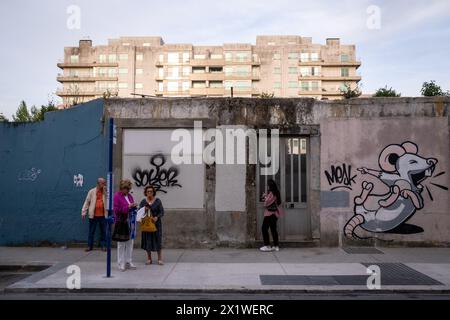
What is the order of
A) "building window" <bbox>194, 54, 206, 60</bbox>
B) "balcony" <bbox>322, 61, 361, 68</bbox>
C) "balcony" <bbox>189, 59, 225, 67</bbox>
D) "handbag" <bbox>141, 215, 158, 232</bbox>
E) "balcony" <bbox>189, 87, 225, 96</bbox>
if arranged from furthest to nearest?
"building window" <bbox>194, 54, 206, 60</bbox> → "balcony" <bbox>189, 59, 225, 67</bbox> → "balcony" <bbox>322, 61, 361, 68</bbox> → "balcony" <bbox>189, 87, 225, 96</bbox> → "handbag" <bbox>141, 215, 158, 232</bbox>

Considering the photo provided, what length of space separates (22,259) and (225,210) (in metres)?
4.93

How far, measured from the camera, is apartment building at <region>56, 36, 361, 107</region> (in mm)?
93500

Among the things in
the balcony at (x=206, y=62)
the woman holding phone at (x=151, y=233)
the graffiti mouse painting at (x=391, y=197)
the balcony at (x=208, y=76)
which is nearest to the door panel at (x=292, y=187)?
the graffiti mouse painting at (x=391, y=197)

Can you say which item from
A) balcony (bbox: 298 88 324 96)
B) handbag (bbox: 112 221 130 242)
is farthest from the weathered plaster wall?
balcony (bbox: 298 88 324 96)

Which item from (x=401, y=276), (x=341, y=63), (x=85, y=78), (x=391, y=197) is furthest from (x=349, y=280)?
(x=85, y=78)

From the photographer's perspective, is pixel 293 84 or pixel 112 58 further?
pixel 112 58

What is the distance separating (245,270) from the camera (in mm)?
9031

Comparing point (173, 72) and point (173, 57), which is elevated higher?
point (173, 57)

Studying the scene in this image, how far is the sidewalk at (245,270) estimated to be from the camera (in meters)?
7.73

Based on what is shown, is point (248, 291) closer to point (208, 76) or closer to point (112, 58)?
point (208, 76)

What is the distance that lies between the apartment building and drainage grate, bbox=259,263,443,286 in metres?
84.6

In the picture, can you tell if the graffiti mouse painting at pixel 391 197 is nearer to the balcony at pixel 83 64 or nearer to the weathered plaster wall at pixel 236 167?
the weathered plaster wall at pixel 236 167

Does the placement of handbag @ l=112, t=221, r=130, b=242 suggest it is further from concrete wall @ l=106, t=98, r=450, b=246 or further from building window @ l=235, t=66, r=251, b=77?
building window @ l=235, t=66, r=251, b=77

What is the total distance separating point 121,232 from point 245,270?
255 centimetres
